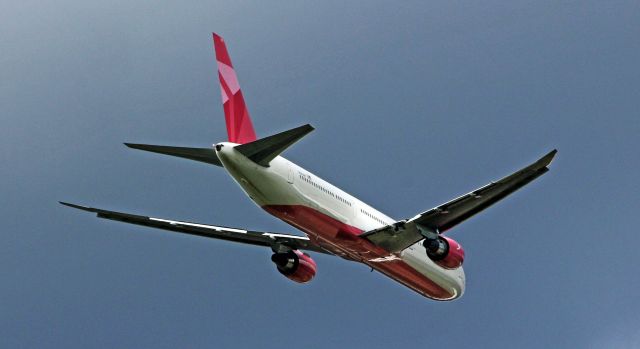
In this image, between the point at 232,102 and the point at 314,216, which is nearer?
the point at 314,216

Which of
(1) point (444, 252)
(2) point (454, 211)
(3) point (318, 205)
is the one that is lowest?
(3) point (318, 205)

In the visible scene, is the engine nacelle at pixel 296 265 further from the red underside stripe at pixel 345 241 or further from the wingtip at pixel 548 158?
the wingtip at pixel 548 158

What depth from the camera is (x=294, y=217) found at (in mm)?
43844

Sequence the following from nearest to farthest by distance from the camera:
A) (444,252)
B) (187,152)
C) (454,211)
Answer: (187,152) → (454,211) → (444,252)

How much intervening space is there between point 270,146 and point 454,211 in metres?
9.54

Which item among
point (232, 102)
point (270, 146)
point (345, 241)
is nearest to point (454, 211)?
point (345, 241)

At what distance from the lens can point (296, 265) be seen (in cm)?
5141

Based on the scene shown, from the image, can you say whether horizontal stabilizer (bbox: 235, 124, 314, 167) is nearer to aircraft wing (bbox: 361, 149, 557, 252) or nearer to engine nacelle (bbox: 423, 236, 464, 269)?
aircraft wing (bbox: 361, 149, 557, 252)

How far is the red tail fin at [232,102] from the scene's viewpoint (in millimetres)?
45344

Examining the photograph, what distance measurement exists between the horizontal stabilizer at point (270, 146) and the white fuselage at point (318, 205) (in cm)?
32

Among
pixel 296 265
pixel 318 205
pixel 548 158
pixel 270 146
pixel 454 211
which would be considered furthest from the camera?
pixel 296 265

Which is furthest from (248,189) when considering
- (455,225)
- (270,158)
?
(455,225)

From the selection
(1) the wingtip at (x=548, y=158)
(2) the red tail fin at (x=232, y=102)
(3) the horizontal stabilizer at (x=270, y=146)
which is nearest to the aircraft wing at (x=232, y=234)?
(2) the red tail fin at (x=232, y=102)

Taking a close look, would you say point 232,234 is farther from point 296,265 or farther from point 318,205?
point 318,205
